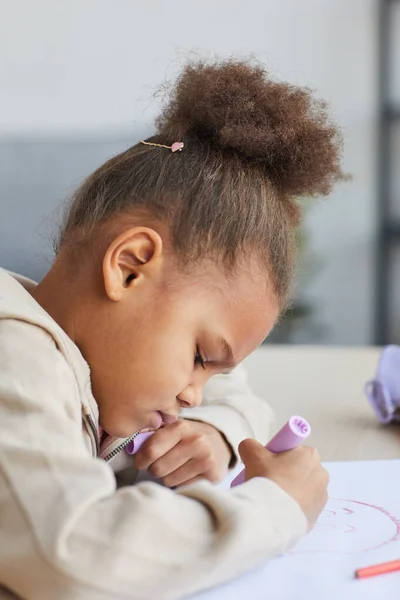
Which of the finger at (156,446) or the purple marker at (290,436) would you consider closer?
the purple marker at (290,436)

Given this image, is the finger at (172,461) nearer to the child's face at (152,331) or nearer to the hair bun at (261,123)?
the child's face at (152,331)

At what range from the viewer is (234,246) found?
1.90 feet

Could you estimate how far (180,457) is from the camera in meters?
0.65

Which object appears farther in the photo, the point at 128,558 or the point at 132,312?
the point at 132,312

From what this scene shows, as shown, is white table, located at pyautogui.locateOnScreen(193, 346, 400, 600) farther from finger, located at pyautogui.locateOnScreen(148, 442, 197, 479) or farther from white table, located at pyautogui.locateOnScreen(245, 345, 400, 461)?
finger, located at pyautogui.locateOnScreen(148, 442, 197, 479)

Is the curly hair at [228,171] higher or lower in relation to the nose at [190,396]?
higher

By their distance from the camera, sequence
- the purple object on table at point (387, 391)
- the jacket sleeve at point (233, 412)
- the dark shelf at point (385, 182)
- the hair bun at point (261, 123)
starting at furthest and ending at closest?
the dark shelf at point (385, 182) → the purple object on table at point (387, 391) → the jacket sleeve at point (233, 412) → the hair bun at point (261, 123)

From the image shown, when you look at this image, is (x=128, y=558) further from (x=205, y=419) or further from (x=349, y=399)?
(x=349, y=399)

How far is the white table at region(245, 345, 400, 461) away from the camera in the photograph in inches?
30.4

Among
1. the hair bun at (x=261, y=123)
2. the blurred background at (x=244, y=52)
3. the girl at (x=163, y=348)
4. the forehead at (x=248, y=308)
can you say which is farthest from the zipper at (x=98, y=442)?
the blurred background at (x=244, y=52)

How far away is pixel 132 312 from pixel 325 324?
1951 mm

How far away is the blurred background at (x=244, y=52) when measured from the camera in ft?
6.99

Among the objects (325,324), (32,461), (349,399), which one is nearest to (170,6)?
(325,324)

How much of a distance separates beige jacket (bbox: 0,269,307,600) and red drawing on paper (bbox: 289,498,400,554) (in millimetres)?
51
